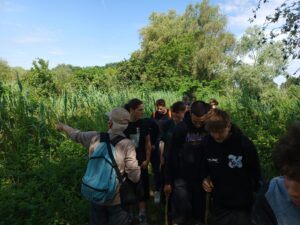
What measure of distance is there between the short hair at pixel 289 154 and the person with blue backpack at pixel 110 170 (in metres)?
2.10

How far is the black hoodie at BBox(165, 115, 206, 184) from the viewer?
3.98 meters

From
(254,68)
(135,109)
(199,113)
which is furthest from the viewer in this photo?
(254,68)

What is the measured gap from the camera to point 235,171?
313 cm

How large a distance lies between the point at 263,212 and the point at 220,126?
1560mm

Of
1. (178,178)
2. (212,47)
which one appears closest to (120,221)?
(178,178)

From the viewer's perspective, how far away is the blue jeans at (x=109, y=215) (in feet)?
11.4

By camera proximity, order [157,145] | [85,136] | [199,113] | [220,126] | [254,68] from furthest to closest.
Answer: [254,68] < [157,145] < [199,113] < [85,136] < [220,126]

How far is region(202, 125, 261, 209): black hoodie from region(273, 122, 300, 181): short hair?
1691 mm

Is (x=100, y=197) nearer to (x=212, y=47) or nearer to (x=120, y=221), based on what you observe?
(x=120, y=221)

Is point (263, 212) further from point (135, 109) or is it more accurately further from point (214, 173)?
point (135, 109)

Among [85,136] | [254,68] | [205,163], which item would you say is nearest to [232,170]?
[205,163]

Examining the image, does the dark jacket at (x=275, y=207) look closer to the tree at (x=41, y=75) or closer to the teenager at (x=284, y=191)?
the teenager at (x=284, y=191)

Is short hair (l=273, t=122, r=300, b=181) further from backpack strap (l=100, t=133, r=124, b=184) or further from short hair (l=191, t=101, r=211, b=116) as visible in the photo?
short hair (l=191, t=101, r=211, b=116)

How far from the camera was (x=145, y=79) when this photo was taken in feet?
98.8
